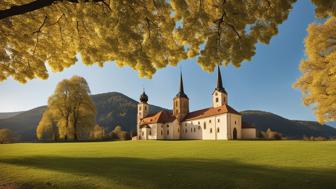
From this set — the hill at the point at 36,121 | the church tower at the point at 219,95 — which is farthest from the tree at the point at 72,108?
the hill at the point at 36,121

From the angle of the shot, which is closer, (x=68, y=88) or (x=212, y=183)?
(x=212, y=183)

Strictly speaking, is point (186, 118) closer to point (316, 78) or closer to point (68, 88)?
point (68, 88)

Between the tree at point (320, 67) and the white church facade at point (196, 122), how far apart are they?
134 ft

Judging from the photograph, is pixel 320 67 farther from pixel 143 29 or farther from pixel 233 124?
pixel 233 124

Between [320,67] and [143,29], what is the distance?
863 inches

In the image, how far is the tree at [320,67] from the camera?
22797 millimetres

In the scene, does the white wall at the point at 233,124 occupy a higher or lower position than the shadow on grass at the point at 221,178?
higher

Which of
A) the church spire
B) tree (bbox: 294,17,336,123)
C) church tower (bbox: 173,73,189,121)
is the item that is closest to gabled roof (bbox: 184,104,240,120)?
church tower (bbox: 173,73,189,121)

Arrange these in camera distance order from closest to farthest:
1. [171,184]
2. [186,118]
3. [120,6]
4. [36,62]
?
1. [120,6]
2. [171,184]
3. [36,62]
4. [186,118]

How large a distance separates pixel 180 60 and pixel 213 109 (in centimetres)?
6727

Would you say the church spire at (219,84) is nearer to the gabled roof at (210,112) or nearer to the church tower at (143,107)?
the gabled roof at (210,112)

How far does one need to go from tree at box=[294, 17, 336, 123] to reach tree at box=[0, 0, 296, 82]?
1706cm

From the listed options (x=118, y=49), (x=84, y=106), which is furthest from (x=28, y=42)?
(x=84, y=106)

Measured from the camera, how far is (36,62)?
1171 cm
